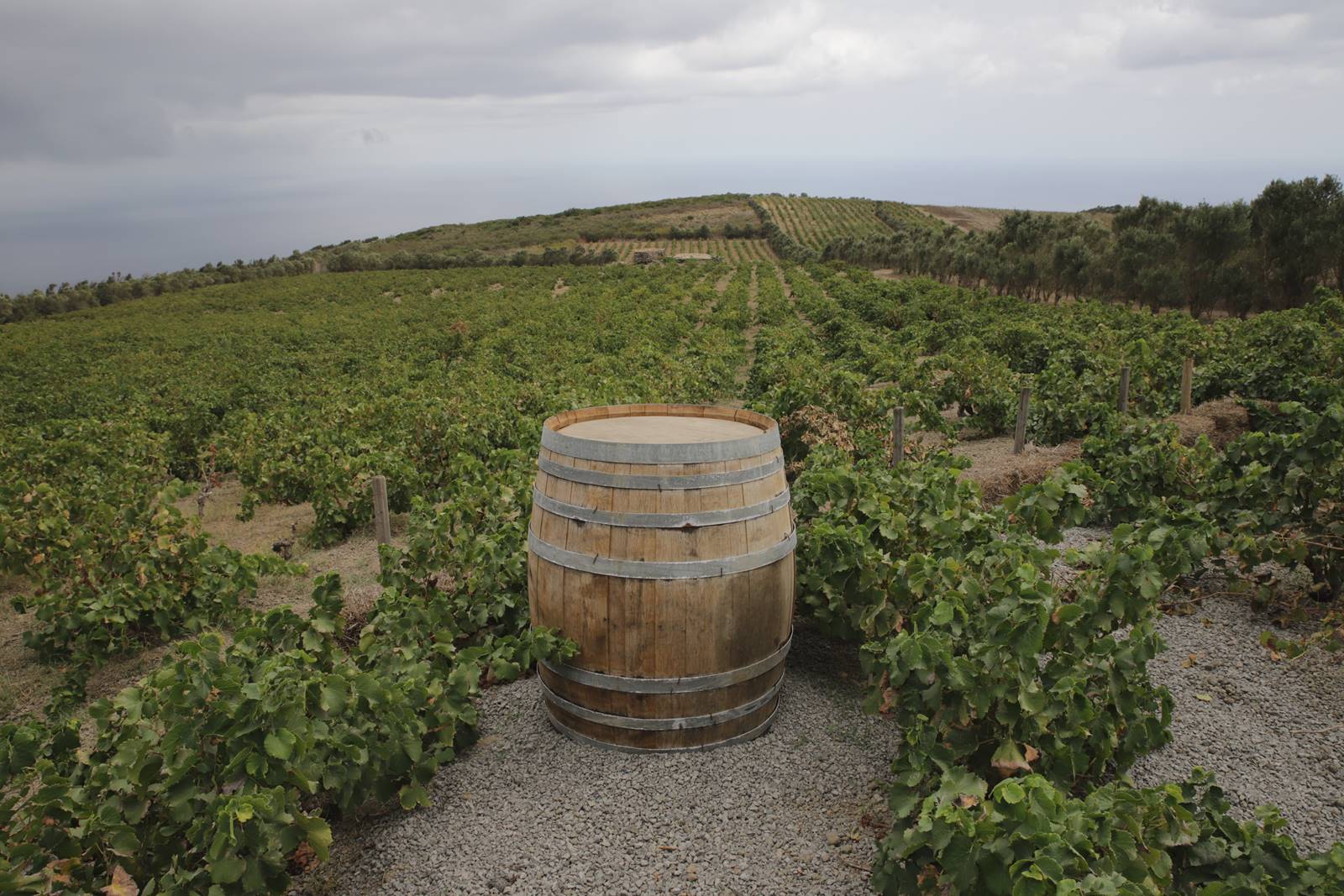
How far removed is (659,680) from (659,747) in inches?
16.5

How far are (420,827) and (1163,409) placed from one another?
39.5 ft

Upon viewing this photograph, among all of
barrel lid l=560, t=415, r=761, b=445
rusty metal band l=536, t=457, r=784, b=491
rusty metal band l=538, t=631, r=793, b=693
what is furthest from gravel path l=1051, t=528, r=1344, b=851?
barrel lid l=560, t=415, r=761, b=445

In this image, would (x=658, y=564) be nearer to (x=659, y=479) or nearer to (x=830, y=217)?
(x=659, y=479)

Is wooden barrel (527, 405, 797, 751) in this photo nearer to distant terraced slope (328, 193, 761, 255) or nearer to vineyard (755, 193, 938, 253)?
distant terraced slope (328, 193, 761, 255)

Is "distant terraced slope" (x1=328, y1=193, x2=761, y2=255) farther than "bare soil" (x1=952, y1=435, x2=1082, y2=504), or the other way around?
"distant terraced slope" (x1=328, y1=193, x2=761, y2=255)

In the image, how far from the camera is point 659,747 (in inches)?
163

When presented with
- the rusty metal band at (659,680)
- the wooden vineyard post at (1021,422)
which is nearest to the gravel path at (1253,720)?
the rusty metal band at (659,680)

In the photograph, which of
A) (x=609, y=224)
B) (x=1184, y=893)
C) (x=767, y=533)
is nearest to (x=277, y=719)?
(x=767, y=533)

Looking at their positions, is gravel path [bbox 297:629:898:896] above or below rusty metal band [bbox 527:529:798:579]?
below

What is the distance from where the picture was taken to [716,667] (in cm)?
404

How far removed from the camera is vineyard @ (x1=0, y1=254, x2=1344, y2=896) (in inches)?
119

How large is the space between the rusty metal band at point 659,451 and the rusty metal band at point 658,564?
0.49 m

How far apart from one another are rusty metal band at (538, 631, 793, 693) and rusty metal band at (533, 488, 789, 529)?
2.58 ft

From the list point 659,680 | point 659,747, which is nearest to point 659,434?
point 659,680
